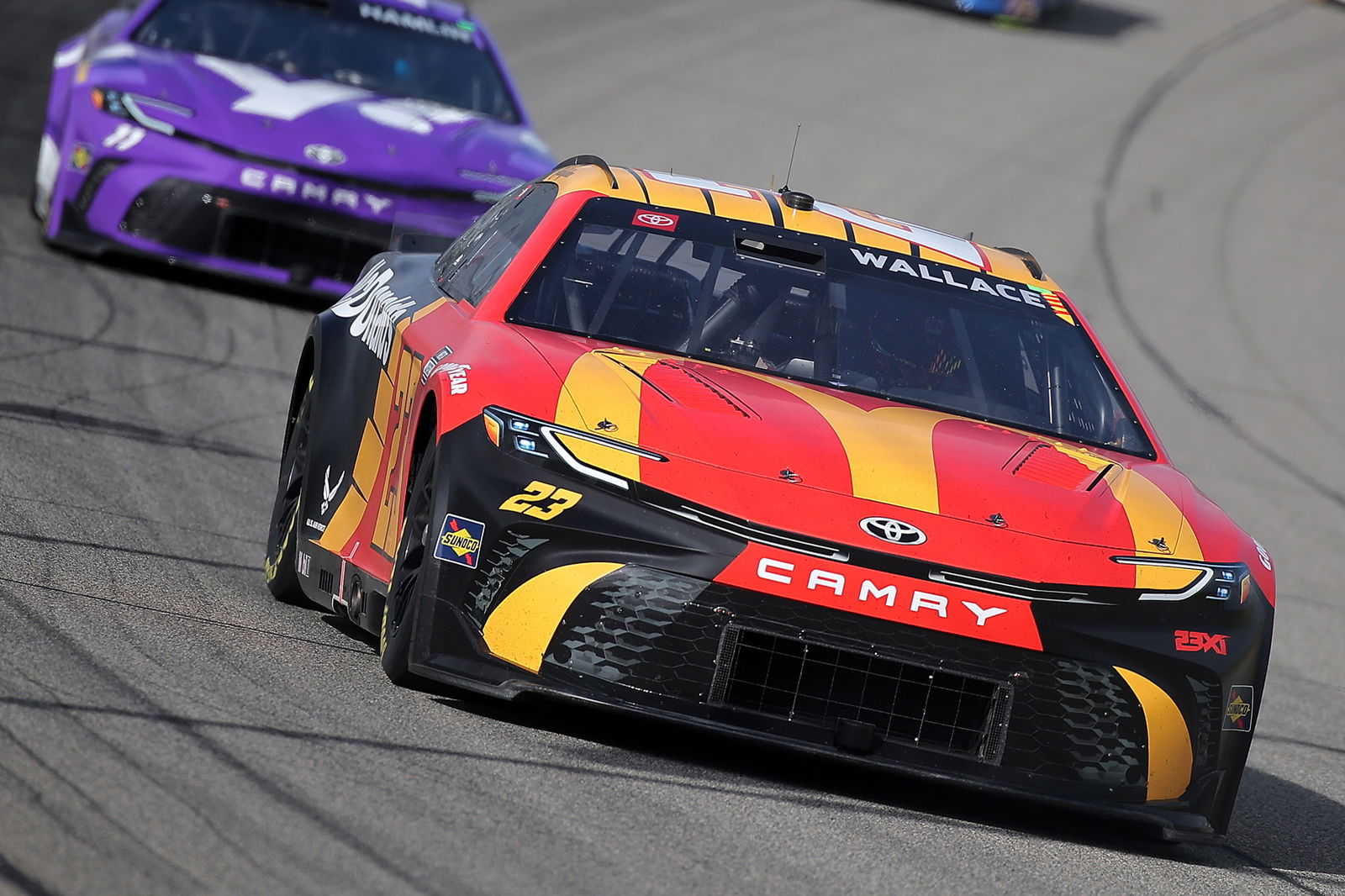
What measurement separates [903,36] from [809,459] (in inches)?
858

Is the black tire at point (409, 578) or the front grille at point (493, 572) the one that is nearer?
the front grille at point (493, 572)

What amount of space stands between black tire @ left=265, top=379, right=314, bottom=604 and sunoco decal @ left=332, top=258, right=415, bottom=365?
0.26 metres

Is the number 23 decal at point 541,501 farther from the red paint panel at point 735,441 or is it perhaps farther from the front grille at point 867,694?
the front grille at point 867,694

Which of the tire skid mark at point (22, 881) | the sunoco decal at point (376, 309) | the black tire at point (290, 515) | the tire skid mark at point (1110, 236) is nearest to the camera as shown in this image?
the tire skid mark at point (22, 881)

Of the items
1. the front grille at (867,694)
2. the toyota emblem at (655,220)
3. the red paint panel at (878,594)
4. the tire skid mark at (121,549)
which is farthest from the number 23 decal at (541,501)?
the tire skid mark at (121,549)

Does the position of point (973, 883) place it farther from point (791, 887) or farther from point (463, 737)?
point (463, 737)

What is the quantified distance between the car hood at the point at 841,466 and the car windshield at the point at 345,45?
270 inches

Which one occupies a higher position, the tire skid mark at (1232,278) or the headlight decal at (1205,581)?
the headlight decal at (1205,581)

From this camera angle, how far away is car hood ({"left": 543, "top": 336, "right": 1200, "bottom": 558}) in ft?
15.7

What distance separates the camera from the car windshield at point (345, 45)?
11750mm

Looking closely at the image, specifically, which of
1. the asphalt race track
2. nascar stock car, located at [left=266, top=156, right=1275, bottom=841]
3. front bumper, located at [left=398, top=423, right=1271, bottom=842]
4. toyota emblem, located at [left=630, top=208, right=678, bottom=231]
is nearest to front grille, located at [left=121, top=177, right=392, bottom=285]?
the asphalt race track

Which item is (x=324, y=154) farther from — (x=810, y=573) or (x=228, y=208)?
(x=810, y=573)

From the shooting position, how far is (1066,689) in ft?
15.7

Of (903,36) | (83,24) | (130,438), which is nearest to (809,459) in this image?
(130,438)
